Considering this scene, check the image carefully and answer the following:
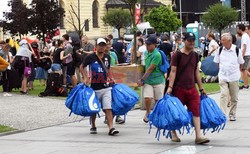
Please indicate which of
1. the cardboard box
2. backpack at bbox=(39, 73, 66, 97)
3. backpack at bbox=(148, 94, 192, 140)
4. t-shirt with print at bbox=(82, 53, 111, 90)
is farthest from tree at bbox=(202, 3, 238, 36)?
backpack at bbox=(148, 94, 192, 140)

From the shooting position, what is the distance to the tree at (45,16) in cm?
4059

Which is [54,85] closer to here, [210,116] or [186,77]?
[186,77]

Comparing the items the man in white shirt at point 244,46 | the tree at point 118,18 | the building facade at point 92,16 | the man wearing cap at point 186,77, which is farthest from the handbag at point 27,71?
the building facade at point 92,16

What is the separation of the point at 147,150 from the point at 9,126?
470 centimetres

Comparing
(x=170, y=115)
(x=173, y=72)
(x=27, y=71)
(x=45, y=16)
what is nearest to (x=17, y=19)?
(x=45, y=16)

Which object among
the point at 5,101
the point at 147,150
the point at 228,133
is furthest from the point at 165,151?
the point at 5,101

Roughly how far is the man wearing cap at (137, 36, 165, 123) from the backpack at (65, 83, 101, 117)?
1.48 m

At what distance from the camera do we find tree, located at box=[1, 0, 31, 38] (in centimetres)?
4244

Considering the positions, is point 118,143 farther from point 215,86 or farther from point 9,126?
point 215,86

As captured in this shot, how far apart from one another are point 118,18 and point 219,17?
1213 centimetres

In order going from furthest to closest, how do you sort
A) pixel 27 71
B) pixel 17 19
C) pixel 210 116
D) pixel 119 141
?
pixel 17 19
pixel 27 71
pixel 119 141
pixel 210 116

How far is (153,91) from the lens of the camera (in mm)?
13531

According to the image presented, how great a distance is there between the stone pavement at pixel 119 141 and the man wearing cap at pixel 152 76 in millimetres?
633

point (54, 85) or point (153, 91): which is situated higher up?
point (153, 91)
